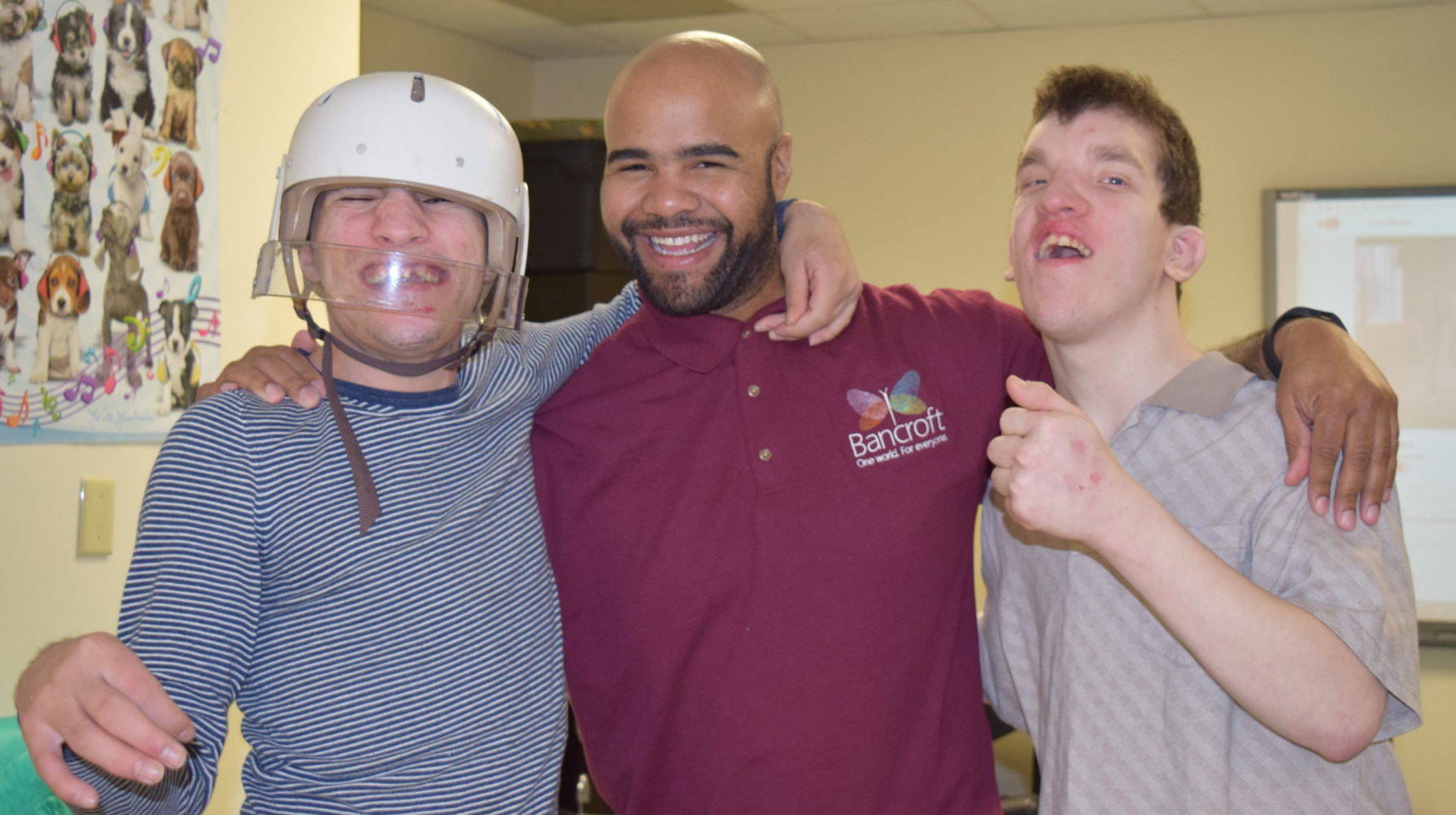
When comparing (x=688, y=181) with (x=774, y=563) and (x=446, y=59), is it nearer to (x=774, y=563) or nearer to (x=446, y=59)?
(x=774, y=563)

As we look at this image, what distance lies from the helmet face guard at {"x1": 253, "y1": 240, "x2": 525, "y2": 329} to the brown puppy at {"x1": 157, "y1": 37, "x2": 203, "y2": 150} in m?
1.17

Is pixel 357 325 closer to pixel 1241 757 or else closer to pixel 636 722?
pixel 636 722

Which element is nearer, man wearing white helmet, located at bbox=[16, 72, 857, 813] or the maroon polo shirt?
man wearing white helmet, located at bbox=[16, 72, 857, 813]

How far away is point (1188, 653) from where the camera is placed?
1526 millimetres

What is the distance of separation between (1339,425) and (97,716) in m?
1.35

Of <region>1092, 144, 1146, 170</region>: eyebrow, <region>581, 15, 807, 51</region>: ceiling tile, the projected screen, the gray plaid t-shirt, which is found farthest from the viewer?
<region>581, 15, 807, 51</region>: ceiling tile

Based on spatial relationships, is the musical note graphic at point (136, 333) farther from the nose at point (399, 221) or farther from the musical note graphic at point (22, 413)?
the nose at point (399, 221)

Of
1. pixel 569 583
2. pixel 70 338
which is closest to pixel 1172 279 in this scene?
pixel 569 583

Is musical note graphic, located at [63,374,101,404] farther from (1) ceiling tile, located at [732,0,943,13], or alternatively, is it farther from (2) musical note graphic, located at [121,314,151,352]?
(1) ceiling tile, located at [732,0,943,13]

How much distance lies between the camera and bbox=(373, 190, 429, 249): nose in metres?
1.57

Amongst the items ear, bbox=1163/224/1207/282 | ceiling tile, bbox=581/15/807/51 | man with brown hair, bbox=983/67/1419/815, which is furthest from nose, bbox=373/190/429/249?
ceiling tile, bbox=581/15/807/51

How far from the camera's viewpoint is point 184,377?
2.70 metres

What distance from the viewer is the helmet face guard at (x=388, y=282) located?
1.54 meters

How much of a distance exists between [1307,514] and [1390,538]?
102mm
